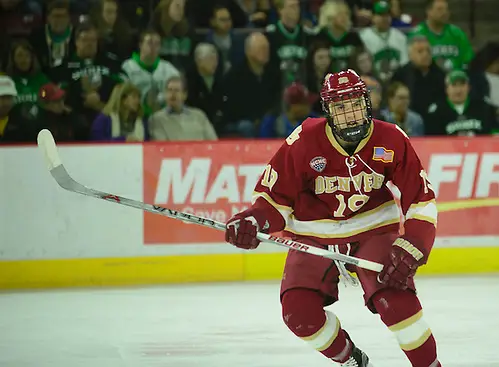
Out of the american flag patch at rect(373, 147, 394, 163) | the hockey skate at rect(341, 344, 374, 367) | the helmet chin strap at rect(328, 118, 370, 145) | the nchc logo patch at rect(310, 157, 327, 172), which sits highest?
the helmet chin strap at rect(328, 118, 370, 145)

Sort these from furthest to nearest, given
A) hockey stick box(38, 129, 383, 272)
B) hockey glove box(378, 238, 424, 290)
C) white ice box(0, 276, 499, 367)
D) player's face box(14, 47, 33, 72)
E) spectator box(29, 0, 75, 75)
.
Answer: spectator box(29, 0, 75, 75)
player's face box(14, 47, 33, 72)
white ice box(0, 276, 499, 367)
hockey stick box(38, 129, 383, 272)
hockey glove box(378, 238, 424, 290)

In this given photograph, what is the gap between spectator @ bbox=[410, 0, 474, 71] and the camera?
7.47 meters

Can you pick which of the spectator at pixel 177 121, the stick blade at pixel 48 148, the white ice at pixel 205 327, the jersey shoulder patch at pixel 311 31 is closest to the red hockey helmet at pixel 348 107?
the stick blade at pixel 48 148

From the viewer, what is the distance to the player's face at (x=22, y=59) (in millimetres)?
6852

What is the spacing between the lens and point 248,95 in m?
7.06

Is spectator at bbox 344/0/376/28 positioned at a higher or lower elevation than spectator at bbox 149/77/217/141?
higher

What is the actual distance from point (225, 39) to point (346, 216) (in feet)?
12.3

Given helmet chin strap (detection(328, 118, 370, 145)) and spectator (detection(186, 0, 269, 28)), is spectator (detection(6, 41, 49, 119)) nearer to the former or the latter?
spectator (detection(186, 0, 269, 28))

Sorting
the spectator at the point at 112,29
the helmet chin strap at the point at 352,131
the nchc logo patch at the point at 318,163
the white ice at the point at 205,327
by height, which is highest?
the spectator at the point at 112,29

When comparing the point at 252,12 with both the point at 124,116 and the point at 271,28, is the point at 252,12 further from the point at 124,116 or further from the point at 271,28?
the point at 124,116

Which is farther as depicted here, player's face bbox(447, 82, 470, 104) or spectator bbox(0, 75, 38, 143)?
player's face bbox(447, 82, 470, 104)

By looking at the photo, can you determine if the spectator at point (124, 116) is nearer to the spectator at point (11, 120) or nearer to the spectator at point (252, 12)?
the spectator at point (11, 120)

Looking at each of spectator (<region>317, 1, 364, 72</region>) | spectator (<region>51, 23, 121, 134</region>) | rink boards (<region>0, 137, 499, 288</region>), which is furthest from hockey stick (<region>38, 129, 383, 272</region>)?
spectator (<region>317, 1, 364, 72</region>)

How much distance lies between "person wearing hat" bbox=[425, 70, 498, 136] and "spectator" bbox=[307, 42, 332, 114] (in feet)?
2.64
